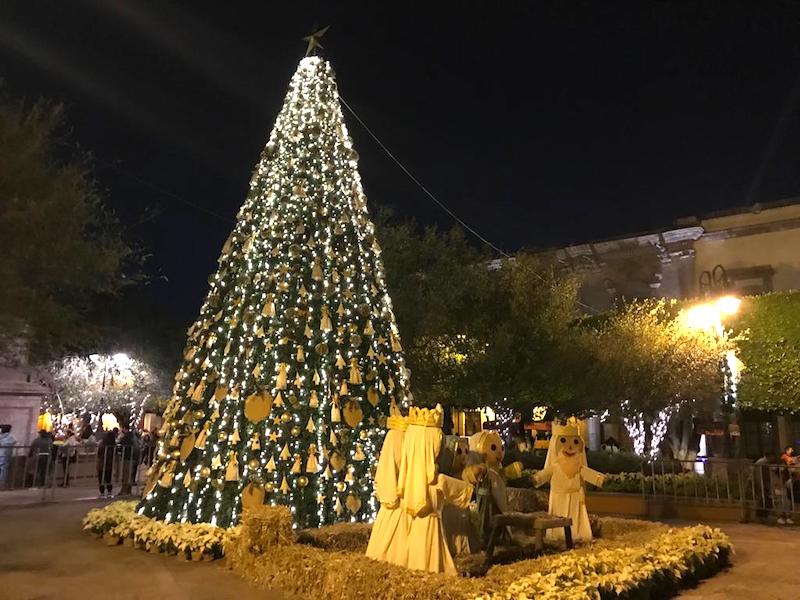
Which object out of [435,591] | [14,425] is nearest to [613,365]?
[435,591]

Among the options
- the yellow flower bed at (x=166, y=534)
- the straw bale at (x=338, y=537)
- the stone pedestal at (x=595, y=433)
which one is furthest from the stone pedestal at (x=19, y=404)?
the stone pedestal at (x=595, y=433)

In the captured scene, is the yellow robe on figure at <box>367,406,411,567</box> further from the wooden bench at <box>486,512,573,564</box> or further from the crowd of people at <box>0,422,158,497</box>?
the crowd of people at <box>0,422,158,497</box>

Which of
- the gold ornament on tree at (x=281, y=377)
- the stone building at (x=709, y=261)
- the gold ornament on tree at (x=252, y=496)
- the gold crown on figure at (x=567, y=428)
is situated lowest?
the gold ornament on tree at (x=252, y=496)

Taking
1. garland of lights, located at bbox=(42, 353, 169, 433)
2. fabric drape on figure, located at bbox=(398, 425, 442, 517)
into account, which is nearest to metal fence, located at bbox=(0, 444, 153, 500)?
fabric drape on figure, located at bbox=(398, 425, 442, 517)

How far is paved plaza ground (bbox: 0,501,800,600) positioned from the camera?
6.79 m

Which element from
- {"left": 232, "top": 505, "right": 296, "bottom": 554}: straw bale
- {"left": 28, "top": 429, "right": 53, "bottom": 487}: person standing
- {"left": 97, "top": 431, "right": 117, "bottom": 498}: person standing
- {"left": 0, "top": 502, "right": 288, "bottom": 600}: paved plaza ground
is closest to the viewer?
{"left": 0, "top": 502, "right": 288, "bottom": 600}: paved plaza ground

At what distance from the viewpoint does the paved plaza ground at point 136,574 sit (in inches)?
267

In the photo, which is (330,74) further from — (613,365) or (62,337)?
(613,365)

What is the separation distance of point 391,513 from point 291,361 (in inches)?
115

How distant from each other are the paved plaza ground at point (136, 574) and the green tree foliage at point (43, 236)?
3910mm

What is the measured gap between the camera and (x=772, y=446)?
80.8ft

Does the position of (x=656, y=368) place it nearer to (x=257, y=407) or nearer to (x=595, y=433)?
(x=595, y=433)

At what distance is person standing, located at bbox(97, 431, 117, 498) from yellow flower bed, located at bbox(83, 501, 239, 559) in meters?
6.15

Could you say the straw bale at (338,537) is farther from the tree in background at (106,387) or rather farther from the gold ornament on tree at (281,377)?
the tree in background at (106,387)
